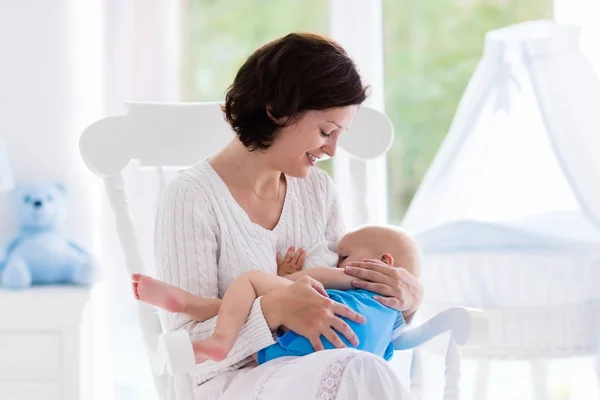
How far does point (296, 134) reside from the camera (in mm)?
1789

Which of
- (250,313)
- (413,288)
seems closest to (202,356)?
(250,313)

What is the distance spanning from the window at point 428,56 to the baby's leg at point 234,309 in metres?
1.65

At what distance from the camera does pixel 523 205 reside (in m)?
2.59

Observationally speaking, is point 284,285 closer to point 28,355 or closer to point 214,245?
point 214,245

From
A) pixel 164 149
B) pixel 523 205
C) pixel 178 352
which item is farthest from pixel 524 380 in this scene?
pixel 178 352

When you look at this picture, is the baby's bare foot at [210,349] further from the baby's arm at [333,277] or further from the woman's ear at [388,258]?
the woman's ear at [388,258]

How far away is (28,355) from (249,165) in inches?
43.5

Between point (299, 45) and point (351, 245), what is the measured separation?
1.46ft

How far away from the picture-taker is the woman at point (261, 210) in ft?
5.41

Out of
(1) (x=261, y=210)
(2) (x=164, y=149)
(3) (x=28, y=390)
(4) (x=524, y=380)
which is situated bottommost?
(4) (x=524, y=380)

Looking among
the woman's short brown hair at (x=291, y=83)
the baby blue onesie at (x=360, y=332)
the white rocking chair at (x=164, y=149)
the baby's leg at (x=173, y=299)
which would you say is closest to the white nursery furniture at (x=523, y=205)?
the white rocking chair at (x=164, y=149)

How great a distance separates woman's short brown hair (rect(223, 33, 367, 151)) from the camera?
1.74 metres

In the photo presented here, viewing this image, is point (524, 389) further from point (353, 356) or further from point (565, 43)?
point (353, 356)

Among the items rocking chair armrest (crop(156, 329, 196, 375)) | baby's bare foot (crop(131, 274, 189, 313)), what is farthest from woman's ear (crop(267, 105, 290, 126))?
rocking chair armrest (crop(156, 329, 196, 375))
